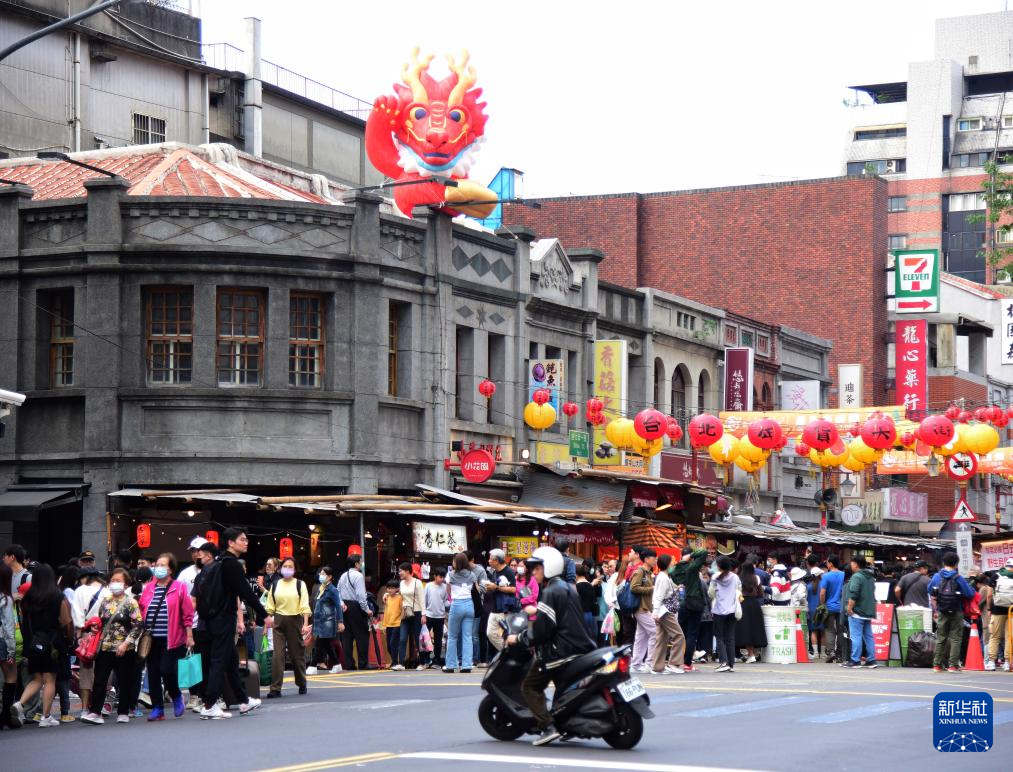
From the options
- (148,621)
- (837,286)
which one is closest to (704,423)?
(148,621)

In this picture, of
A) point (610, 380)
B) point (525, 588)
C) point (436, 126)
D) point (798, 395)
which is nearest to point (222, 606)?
point (525, 588)

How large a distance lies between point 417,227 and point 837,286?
105 ft

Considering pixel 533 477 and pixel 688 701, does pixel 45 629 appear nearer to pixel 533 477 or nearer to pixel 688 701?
pixel 688 701

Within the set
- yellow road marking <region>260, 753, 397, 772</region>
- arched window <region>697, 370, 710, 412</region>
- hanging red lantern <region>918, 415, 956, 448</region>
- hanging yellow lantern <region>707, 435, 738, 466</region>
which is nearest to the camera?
yellow road marking <region>260, 753, 397, 772</region>

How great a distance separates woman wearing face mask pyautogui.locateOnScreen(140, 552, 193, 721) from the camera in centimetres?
1719

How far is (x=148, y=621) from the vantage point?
17141mm

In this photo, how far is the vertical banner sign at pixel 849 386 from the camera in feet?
192

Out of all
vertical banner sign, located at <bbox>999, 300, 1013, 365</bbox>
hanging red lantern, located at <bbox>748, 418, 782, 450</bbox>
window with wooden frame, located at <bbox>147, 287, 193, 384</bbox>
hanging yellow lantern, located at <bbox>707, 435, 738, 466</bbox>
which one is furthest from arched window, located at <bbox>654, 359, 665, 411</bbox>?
vertical banner sign, located at <bbox>999, 300, 1013, 365</bbox>

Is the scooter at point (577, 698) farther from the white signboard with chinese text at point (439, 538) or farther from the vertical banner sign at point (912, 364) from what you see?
the vertical banner sign at point (912, 364)

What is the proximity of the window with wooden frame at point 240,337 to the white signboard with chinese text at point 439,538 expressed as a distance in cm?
539

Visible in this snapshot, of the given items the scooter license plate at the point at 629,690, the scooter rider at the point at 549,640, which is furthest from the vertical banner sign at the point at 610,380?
the scooter license plate at the point at 629,690

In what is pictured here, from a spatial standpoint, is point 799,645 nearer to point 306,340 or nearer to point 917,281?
point 306,340

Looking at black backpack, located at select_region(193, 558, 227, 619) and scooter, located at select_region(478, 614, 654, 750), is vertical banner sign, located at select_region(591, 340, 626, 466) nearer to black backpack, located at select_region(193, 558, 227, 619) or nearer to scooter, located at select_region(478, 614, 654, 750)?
black backpack, located at select_region(193, 558, 227, 619)

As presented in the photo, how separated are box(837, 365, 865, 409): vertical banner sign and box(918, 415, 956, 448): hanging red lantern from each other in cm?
2438
